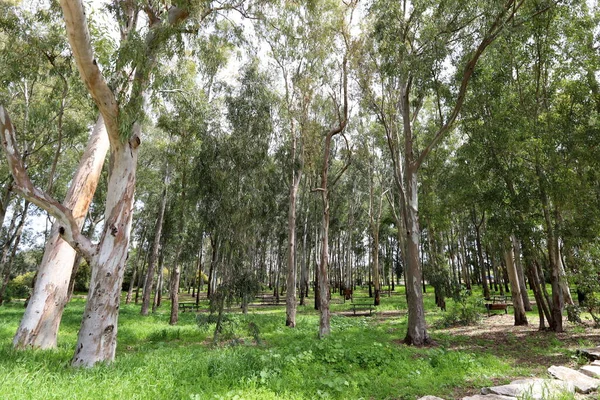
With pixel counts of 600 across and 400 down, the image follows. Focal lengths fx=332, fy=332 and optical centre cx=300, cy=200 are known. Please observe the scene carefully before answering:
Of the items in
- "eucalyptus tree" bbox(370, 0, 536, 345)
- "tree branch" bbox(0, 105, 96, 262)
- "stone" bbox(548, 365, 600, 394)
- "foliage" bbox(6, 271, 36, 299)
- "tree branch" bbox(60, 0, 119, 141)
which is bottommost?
"stone" bbox(548, 365, 600, 394)

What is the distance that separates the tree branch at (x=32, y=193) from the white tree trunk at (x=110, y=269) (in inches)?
13.6

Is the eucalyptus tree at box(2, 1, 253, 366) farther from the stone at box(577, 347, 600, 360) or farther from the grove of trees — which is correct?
the stone at box(577, 347, 600, 360)

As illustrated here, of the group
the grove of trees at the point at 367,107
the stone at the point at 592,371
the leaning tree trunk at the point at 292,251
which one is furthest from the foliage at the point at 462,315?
the stone at the point at 592,371

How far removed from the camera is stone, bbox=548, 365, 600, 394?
503 centimetres

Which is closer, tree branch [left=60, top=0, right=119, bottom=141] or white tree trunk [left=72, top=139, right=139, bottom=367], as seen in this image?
tree branch [left=60, top=0, right=119, bottom=141]

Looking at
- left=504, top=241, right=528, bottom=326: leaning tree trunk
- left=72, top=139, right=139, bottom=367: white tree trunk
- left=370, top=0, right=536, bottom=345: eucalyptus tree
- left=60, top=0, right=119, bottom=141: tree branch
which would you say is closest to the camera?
left=60, top=0, right=119, bottom=141: tree branch

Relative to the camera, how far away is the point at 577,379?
17.8 feet

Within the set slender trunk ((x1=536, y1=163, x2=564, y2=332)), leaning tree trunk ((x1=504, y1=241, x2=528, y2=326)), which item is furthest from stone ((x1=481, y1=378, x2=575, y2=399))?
leaning tree trunk ((x1=504, y1=241, x2=528, y2=326))

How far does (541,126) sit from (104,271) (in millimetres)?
13118

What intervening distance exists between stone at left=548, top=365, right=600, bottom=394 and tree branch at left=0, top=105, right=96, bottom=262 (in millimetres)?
8216

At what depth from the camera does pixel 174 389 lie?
14.9 feet

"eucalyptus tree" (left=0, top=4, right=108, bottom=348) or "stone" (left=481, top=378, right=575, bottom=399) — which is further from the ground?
"eucalyptus tree" (left=0, top=4, right=108, bottom=348)

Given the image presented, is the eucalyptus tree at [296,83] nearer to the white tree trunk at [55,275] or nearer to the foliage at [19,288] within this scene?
the white tree trunk at [55,275]

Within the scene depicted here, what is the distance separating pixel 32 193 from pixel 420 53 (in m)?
11.0
